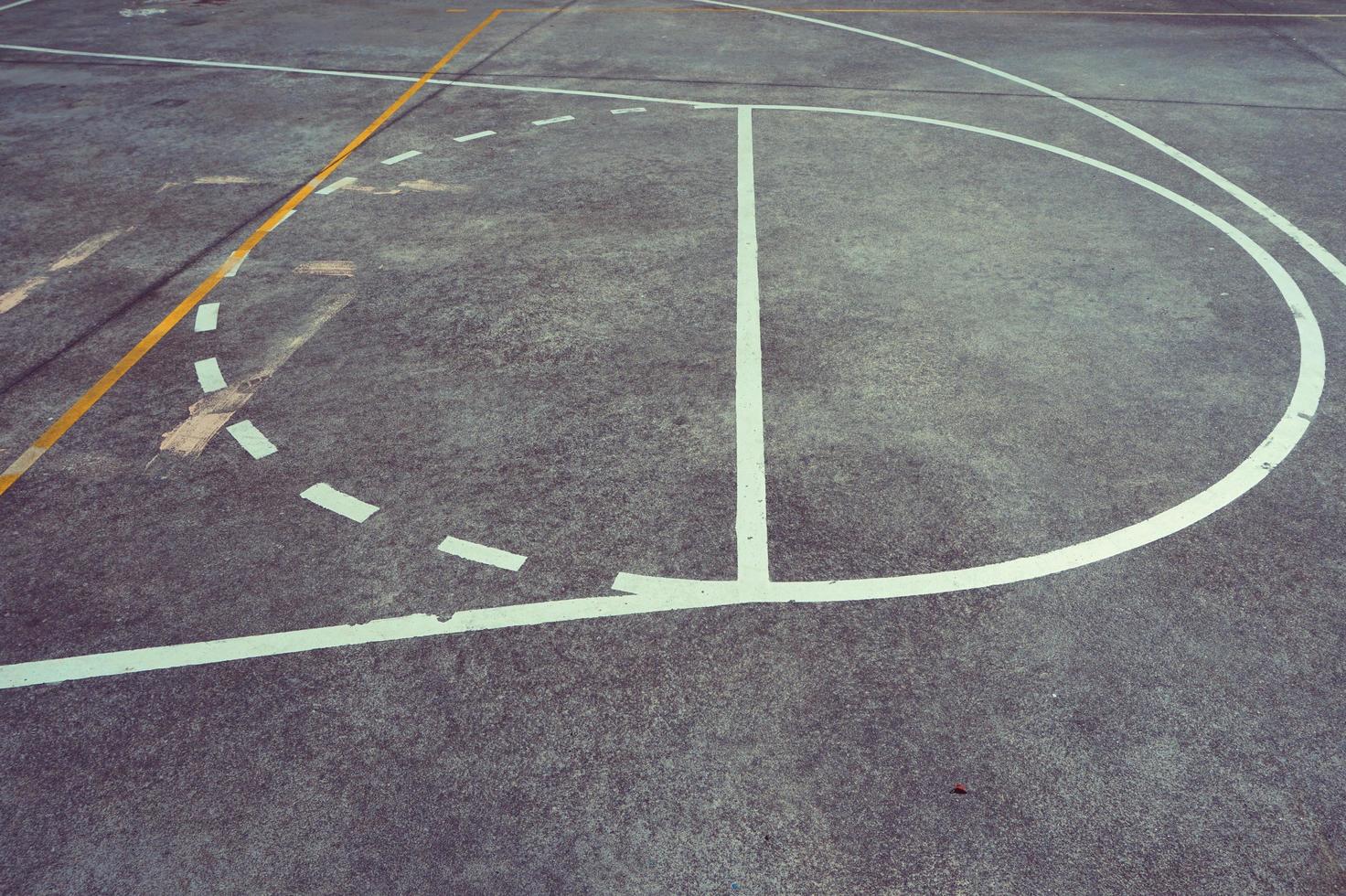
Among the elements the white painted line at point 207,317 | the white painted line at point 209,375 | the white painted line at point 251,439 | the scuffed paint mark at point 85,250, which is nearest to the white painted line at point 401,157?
the scuffed paint mark at point 85,250

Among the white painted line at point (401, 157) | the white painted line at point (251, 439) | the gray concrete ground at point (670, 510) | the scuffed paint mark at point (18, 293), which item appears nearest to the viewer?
the gray concrete ground at point (670, 510)

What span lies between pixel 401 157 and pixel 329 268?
2.95m

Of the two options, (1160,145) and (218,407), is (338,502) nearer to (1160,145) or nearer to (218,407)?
(218,407)

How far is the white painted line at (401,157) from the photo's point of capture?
11.2 meters

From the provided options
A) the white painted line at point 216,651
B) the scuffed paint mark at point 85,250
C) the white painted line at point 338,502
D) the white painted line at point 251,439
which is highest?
the scuffed paint mark at point 85,250

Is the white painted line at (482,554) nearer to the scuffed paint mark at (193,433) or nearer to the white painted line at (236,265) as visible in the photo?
the scuffed paint mark at (193,433)

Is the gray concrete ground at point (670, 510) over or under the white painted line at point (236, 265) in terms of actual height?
under

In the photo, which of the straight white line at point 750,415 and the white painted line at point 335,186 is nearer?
the straight white line at point 750,415

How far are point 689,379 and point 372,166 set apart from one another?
5720 mm

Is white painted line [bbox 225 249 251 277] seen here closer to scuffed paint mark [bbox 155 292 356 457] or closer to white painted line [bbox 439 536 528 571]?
scuffed paint mark [bbox 155 292 356 457]

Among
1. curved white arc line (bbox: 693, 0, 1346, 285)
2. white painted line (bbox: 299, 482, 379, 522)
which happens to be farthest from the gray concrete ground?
curved white arc line (bbox: 693, 0, 1346, 285)

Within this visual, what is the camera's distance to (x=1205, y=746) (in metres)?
4.55

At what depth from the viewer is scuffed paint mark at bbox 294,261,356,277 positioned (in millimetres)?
8820

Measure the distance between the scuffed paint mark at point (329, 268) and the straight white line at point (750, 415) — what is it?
3.39 meters
